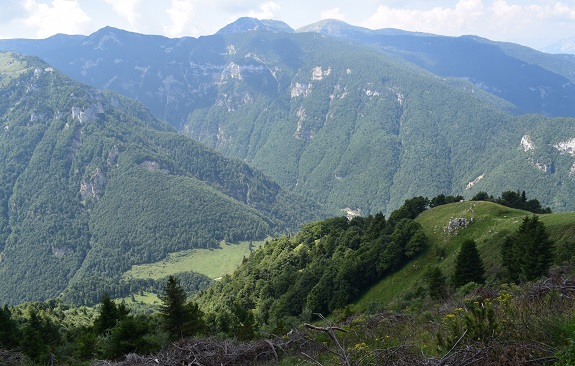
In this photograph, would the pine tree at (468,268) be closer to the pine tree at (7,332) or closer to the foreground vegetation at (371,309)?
the foreground vegetation at (371,309)

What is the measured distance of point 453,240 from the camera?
6347cm

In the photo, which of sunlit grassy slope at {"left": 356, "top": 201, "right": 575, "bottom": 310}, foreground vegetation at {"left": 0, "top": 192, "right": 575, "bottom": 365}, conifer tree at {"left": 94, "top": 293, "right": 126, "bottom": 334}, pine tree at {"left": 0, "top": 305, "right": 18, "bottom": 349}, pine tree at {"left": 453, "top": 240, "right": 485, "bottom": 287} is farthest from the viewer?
sunlit grassy slope at {"left": 356, "top": 201, "right": 575, "bottom": 310}

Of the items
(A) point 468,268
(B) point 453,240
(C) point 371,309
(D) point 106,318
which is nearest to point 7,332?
(D) point 106,318

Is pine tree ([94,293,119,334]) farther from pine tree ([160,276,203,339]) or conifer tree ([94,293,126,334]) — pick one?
pine tree ([160,276,203,339])

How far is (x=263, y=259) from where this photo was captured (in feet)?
394

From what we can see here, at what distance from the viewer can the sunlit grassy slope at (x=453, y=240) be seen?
169 feet

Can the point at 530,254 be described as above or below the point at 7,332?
above

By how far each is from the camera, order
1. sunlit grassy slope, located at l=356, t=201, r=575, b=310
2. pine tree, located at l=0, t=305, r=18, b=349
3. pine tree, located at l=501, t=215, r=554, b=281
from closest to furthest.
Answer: pine tree, located at l=501, t=215, r=554, b=281 → pine tree, located at l=0, t=305, r=18, b=349 → sunlit grassy slope, located at l=356, t=201, r=575, b=310

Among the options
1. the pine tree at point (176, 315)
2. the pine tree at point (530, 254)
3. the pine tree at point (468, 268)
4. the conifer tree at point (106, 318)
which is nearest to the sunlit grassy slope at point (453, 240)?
the pine tree at point (468, 268)

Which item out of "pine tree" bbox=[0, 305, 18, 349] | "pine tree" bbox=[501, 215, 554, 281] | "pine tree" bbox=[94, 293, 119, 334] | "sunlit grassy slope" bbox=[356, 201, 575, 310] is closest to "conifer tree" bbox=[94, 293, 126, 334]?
"pine tree" bbox=[94, 293, 119, 334]

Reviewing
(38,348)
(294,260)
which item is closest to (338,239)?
(294,260)

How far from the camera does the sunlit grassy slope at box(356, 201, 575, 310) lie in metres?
51.5

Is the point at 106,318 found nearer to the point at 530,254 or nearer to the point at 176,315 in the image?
the point at 176,315

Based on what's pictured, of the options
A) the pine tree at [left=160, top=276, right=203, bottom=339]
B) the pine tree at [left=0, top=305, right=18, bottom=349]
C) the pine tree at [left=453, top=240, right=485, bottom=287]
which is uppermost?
the pine tree at [left=453, top=240, right=485, bottom=287]
